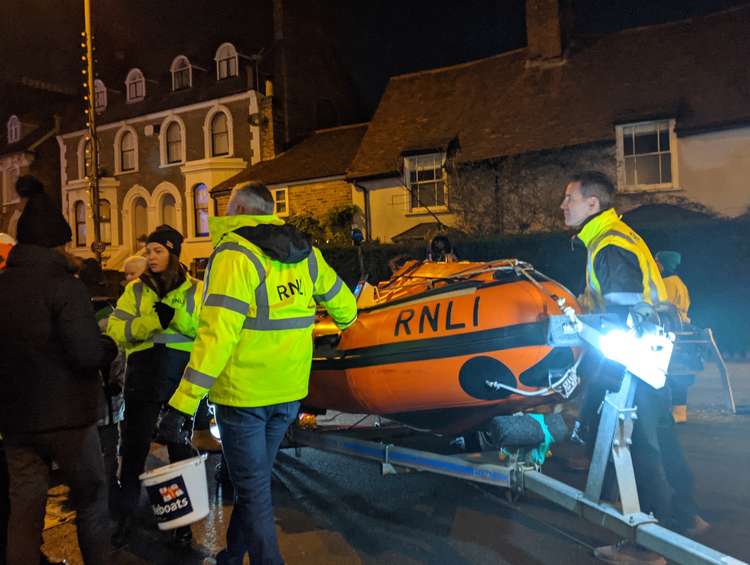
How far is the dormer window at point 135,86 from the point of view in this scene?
2922 cm

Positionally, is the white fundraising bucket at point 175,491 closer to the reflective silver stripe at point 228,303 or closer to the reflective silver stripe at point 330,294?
the reflective silver stripe at point 228,303

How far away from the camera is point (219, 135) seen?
2594 centimetres

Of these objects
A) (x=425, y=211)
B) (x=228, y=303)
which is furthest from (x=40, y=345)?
(x=425, y=211)

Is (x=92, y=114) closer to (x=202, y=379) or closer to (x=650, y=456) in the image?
(x=202, y=379)

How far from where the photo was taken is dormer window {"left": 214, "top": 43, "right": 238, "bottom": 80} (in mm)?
26516

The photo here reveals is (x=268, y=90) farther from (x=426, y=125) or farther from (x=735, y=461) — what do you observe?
(x=735, y=461)

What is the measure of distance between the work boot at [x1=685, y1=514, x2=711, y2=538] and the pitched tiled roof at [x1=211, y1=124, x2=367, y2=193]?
1786 cm

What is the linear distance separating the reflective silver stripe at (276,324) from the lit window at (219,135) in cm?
2360

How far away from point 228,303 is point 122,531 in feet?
7.00

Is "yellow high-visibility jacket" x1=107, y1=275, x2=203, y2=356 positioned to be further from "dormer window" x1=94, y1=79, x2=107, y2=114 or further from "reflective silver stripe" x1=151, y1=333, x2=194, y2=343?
"dormer window" x1=94, y1=79, x2=107, y2=114

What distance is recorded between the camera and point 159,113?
2738 cm

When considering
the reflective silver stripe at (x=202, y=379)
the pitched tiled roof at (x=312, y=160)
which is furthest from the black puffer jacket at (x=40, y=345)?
the pitched tiled roof at (x=312, y=160)

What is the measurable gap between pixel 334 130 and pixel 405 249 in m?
12.2

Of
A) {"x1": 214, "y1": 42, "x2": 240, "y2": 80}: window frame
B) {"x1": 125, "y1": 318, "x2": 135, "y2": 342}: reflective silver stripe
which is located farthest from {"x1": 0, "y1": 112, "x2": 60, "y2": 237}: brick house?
{"x1": 125, "y1": 318, "x2": 135, "y2": 342}: reflective silver stripe
